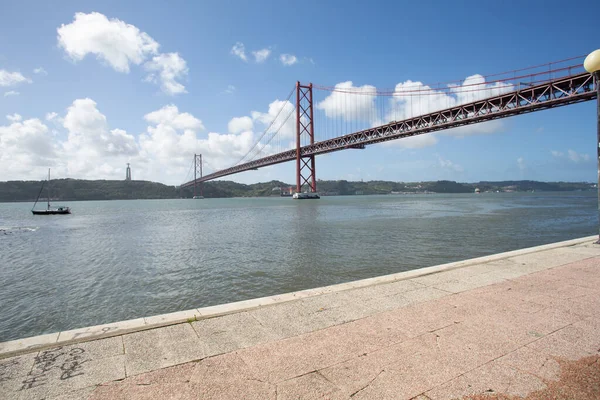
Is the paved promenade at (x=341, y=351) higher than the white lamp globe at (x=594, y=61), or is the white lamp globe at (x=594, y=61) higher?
the white lamp globe at (x=594, y=61)

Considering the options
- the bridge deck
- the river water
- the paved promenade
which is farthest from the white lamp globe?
the bridge deck

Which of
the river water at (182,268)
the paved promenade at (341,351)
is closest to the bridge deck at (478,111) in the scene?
the river water at (182,268)

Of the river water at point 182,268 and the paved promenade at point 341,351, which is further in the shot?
the river water at point 182,268

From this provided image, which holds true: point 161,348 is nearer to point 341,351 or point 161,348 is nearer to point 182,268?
point 341,351

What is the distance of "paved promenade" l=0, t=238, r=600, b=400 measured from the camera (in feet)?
6.73

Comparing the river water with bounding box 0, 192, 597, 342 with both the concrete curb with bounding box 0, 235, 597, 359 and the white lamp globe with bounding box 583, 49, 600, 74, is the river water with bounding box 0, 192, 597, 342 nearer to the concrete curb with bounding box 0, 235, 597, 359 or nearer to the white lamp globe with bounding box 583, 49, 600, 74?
the concrete curb with bounding box 0, 235, 597, 359

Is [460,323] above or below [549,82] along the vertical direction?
below

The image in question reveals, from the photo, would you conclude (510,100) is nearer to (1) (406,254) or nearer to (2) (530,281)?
(1) (406,254)

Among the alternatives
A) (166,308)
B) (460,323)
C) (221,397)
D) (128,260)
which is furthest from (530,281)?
(128,260)

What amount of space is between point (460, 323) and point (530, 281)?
1.91 m

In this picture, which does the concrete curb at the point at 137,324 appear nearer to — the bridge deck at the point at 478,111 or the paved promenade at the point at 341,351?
→ the paved promenade at the point at 341,351

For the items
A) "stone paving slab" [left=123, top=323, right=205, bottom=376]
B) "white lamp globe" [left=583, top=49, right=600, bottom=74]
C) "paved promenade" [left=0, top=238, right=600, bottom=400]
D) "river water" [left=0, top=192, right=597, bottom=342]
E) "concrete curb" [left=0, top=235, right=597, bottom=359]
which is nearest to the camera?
"paved promenade" [left=0, top=238, right=600, bottom=400]

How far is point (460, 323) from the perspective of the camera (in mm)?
2963

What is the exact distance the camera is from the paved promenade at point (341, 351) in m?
2.05
